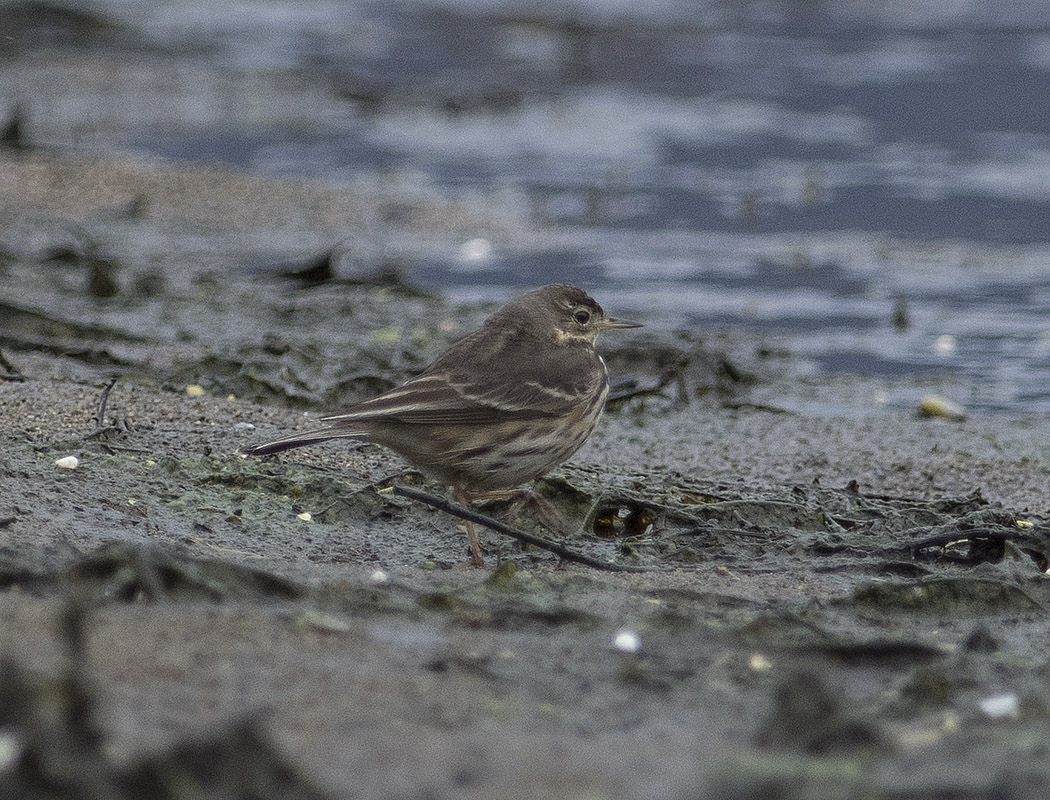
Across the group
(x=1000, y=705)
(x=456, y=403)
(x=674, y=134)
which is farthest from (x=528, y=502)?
(x=674, y=134)

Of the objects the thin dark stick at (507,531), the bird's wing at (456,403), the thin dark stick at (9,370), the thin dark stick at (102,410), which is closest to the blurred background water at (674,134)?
the bird's wing at (456,403)

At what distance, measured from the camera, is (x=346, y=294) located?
11766 millimetres

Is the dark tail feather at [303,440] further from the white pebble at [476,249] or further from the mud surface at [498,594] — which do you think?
the white pebble at [476,249]

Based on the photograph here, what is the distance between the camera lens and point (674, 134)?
66.4ft

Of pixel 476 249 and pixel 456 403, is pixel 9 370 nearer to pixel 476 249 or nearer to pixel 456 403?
pixel 456 403

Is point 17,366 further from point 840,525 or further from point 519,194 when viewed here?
point 519,194

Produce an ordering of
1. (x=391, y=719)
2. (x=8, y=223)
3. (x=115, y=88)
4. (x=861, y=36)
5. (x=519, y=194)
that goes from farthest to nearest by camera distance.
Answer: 1. (x=861, y=36)
2. (x=115, y=88)
3. (x=519, y=194)
4. (x=8, y=223)
5. (x=391, y=719)

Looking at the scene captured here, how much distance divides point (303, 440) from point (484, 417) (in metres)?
0.79

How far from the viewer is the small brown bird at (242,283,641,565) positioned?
6109 millimetres

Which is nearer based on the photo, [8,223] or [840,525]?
[840,525]

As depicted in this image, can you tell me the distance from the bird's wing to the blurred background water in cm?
473

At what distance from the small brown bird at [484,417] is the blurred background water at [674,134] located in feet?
14.9

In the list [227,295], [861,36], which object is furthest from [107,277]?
[861,36]

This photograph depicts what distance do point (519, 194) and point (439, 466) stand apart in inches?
425
